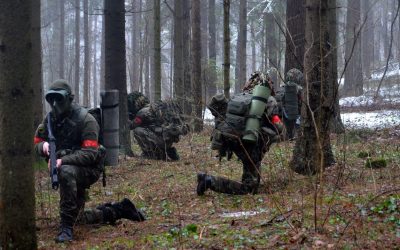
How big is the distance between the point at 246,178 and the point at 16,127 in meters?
4.16

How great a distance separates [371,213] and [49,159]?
11.8 ft

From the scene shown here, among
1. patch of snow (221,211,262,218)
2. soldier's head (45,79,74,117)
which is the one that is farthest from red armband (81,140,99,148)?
patch of snow (221,211,262,218)

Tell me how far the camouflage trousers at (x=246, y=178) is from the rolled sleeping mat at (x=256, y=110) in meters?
0.40

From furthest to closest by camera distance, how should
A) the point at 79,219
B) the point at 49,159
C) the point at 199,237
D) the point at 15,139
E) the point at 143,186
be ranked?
the point at 143,186, the point at 79,219, the point at 49,159, the point at 199,237, the point at 15,139

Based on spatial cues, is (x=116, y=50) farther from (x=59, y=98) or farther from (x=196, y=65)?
(x=59, y=98)

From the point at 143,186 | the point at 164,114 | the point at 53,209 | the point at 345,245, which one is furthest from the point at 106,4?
the point at 345,245

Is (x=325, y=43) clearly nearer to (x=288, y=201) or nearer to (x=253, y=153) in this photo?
(x=253, y=153)

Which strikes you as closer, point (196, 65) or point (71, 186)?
point (71, 186)

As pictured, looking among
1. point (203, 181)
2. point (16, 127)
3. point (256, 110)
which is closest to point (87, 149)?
point (16, 127)

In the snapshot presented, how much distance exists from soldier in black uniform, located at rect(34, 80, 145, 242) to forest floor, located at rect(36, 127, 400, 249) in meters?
0.37

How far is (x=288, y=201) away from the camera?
21.3 ft

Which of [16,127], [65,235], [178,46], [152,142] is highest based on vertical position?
[178,46]

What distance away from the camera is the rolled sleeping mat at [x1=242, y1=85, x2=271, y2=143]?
282 inches

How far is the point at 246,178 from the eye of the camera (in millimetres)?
7824
